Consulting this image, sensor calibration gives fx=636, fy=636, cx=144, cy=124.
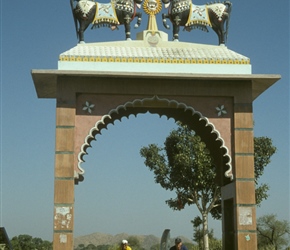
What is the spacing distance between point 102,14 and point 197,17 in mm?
1842

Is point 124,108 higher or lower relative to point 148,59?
lower

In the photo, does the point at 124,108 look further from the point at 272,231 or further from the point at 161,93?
the point at 272,231

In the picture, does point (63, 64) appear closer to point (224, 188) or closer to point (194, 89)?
point (194, 89)

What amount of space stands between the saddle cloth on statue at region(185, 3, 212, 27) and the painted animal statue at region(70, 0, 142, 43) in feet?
3.69

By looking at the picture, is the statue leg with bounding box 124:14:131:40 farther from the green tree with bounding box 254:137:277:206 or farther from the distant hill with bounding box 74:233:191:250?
the distant hill with bounding box 74:233:191:250

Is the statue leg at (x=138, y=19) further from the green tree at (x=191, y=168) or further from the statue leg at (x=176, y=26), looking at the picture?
the green tree at (x=191, y=168)

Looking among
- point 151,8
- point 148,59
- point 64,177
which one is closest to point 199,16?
point 151,8

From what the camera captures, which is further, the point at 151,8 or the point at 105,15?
the point at 151,8

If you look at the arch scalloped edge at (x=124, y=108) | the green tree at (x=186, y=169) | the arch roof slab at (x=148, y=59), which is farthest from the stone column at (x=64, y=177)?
the green tree at (x=186, y=169)

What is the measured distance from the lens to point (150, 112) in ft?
43.0

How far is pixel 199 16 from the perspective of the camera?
1235 centimetres

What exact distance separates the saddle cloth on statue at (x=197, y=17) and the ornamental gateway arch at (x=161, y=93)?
23.8 inches

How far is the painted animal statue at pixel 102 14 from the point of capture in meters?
12.1

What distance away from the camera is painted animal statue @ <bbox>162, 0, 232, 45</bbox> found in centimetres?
1231
